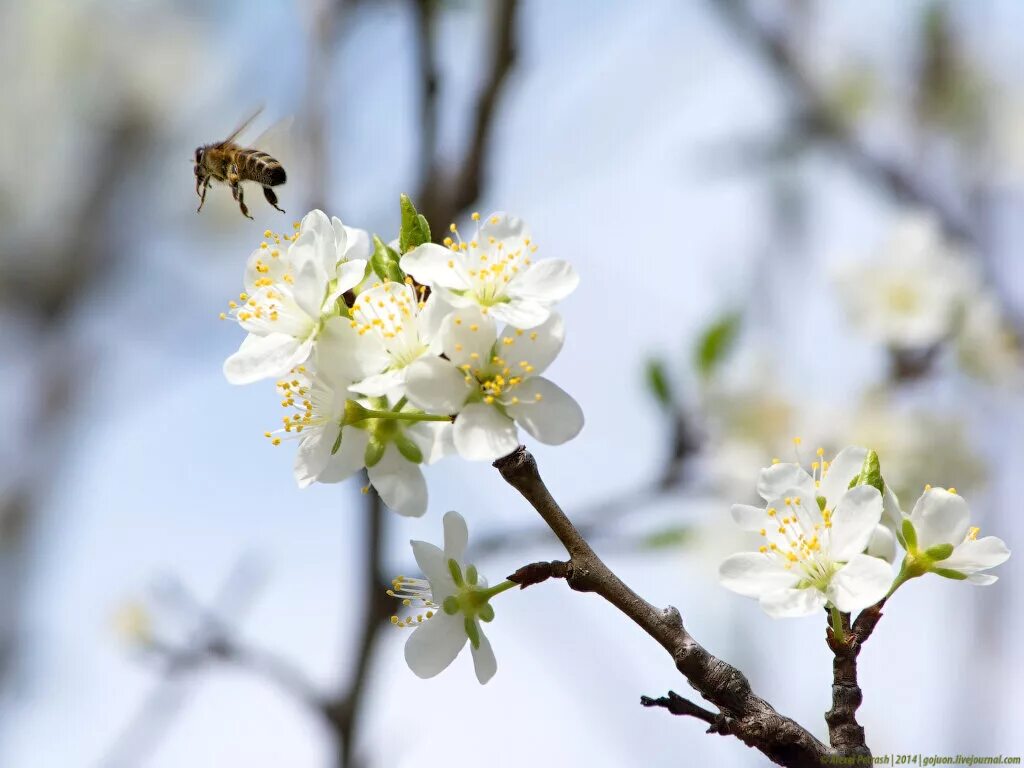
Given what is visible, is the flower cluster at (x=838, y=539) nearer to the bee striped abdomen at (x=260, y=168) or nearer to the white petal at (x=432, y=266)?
the white petal at (x=432, y=266)

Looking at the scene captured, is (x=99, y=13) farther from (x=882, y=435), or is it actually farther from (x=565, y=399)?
(x=565, y=399)

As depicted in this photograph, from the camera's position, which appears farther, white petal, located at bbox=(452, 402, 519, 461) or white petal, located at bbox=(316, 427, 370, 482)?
white petal, located at bbox=(316, 427, 370, 482)

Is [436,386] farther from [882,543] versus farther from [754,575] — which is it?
[882,543]

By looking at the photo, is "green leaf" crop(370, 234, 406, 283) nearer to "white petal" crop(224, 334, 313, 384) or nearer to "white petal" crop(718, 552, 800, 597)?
"white petal" crop(224, 334, 313, 384)

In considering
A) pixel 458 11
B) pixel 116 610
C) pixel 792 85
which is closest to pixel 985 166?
pixel 792 85

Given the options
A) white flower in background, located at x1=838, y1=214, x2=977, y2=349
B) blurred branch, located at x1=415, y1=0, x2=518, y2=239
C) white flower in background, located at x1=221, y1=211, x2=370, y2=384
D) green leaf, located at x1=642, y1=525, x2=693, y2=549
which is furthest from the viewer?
white flower in background, located at x1=838, y1=214, x2=977, y2=349

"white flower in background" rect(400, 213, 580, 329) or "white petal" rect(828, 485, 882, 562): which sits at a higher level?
"white flower in background" rect(400, 213, 580, 329)

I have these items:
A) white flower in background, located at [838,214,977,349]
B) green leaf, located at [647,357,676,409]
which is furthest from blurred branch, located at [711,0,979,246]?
green leaf, located at [647,357,676,409]

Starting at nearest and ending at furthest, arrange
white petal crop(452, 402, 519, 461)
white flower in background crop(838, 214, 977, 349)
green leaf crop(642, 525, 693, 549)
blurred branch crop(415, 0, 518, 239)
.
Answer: white petal crop(452, 402, 519, 461), blurred branch crop(415, 0, 518, 239), green leaf crop(642, 525, 693, 549), white flower in background crop(838, 214, 977, 349)
